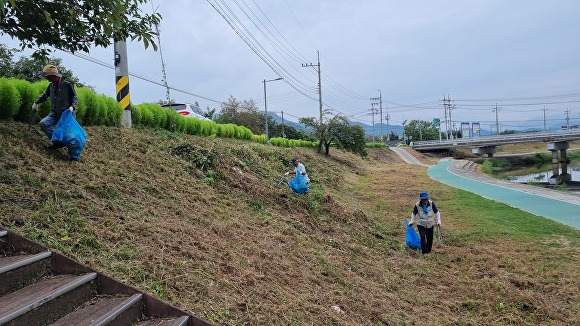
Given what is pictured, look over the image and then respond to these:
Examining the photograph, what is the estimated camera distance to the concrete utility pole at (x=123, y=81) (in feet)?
26.3

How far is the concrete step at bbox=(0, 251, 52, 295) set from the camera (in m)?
2.70

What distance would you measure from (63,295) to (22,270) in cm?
44

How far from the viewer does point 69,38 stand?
4.54 metres

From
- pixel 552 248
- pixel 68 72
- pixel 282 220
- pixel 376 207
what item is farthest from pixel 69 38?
pixel 68 72

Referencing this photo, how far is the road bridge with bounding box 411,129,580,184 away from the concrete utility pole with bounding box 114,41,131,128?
33.7 m

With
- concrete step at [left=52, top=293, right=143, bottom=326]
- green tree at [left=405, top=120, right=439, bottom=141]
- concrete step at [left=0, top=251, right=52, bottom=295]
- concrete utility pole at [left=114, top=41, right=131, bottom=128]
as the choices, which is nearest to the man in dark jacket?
concrete step at [left=0, top=251, right=52, bottom=295]

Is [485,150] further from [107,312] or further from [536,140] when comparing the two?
[107,312]

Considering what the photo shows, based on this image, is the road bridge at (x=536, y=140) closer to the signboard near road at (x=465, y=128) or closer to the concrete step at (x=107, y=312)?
the signboard near road at (x=465, y=128)

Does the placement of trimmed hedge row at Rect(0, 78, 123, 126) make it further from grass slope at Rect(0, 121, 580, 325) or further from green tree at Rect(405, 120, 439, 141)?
green tree at Rect(405, 120, 439, 141)

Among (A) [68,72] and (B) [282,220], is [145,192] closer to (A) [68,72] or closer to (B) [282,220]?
(B) [282,220]

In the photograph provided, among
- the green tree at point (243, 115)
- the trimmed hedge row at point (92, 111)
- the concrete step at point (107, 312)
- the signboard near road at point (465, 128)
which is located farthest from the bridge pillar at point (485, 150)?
the concrete step at point (107, 312)

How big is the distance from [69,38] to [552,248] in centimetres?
876

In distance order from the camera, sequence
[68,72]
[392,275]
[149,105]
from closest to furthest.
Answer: [392,275]
[149,105]
[68,72]

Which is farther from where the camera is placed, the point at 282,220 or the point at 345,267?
the point at 282,220
